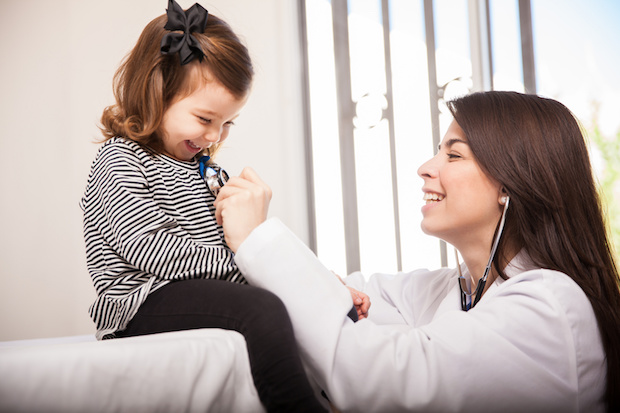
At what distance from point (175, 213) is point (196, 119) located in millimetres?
280

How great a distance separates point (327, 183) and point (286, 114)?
0.49 m

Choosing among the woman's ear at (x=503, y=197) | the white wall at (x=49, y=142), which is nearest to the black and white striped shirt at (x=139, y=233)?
the woman's ear at (x=503, y=197)

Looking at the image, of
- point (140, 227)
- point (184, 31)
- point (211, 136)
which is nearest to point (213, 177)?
point (211, 136)

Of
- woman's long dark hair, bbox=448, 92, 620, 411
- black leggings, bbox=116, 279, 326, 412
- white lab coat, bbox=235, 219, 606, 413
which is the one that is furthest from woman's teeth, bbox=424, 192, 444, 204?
black leggings, bbox=116, 279, 326, 412

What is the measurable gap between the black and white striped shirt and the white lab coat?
14cm

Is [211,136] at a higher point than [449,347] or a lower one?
higher

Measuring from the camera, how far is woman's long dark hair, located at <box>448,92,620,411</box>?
3.31 ft

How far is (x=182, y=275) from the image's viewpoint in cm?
99

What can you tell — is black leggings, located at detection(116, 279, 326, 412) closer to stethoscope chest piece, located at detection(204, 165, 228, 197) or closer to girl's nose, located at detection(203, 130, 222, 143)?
stethoscope chest piece, located at detection(204, 165, 228, 197)

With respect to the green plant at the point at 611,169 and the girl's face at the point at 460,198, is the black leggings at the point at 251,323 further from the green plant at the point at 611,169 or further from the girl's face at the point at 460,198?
the green plant at the point at 611,169

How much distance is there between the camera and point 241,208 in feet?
3.27

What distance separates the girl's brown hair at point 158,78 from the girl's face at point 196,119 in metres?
0.02

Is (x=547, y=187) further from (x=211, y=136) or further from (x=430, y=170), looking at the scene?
(x=211, y=136)

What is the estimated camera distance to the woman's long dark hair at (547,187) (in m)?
1.01
